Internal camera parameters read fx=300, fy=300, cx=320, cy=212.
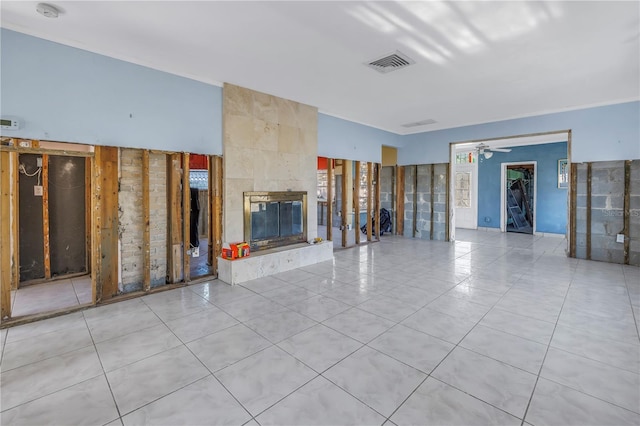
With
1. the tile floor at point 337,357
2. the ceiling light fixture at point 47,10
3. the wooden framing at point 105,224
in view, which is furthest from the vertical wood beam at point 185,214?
the ceiling light fixture at point 47,10

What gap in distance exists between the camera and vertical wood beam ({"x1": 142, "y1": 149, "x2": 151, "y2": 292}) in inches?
159

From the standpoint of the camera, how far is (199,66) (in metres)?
4.20

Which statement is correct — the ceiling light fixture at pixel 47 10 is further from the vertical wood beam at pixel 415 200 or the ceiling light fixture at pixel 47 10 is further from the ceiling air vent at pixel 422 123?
the vertical wood beam at pixel 415 200

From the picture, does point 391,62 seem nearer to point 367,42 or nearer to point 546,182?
point 367,42

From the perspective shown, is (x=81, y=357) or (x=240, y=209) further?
(x=240, y=209)

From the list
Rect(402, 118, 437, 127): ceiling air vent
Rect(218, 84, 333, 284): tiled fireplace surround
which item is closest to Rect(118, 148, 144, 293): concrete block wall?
Rect(218, 84, 333, 284): tiled fireplace surround

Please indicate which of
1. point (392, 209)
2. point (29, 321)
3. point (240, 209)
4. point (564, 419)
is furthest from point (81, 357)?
point (392, 209)

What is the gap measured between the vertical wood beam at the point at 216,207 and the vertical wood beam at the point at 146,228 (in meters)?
0.95

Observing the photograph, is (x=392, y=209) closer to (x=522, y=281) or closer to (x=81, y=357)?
(x=522, y=281)

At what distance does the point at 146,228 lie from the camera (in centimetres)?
411

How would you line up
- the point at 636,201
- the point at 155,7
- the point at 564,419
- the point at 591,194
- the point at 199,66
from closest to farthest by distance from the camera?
the point at 564,419 < the point at 155,7 < the point at 199,66 < the point at 636,201 < the point at 591,194

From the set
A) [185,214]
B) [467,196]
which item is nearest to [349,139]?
[185,214]

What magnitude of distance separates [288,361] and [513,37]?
4.13m

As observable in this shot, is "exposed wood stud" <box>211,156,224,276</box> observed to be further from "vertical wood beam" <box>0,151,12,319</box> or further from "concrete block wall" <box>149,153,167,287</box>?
"vertical wood beam" <box>0,151,12,319</box>
